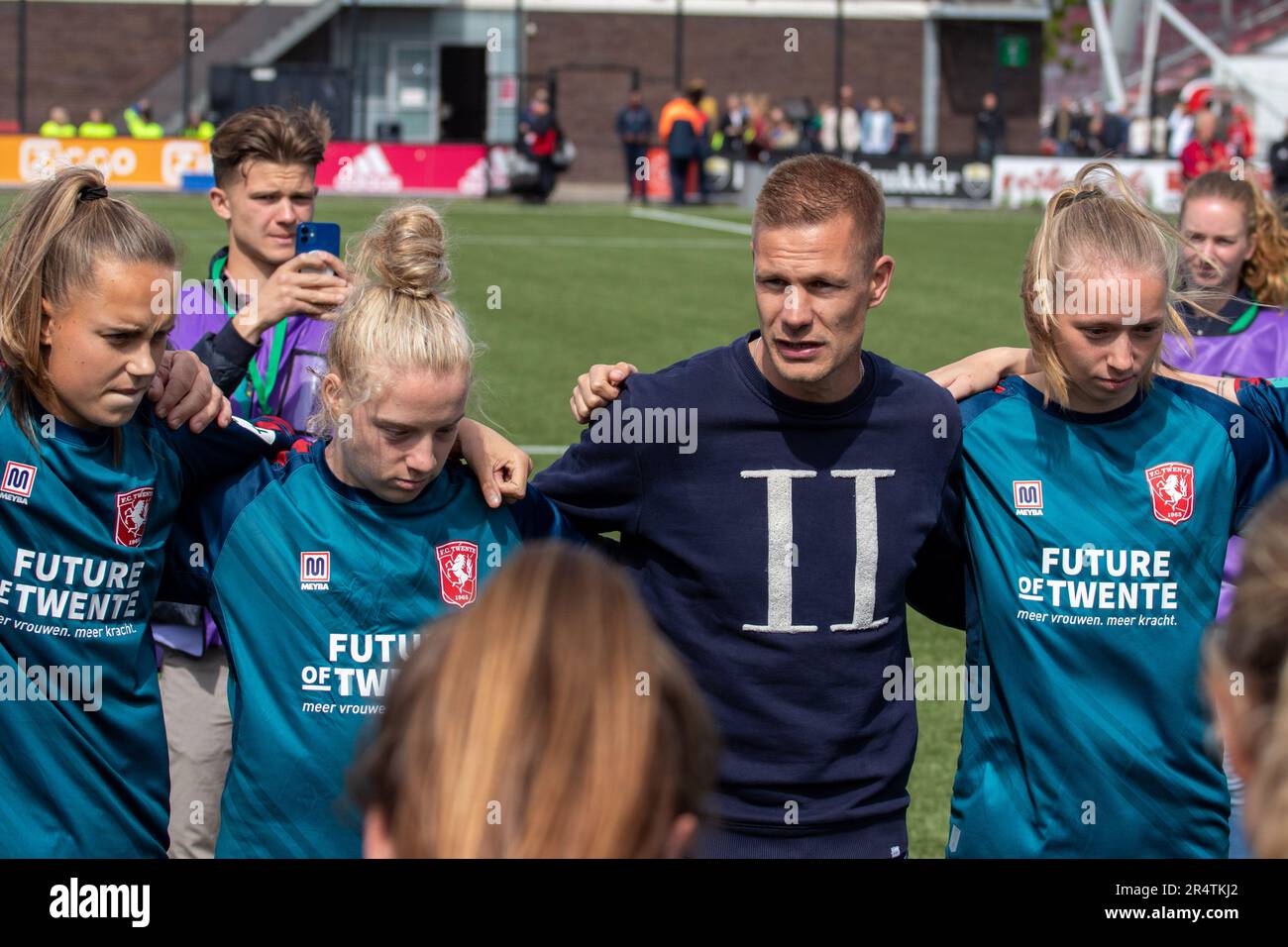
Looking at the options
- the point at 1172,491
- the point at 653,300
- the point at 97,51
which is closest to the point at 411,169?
the point at 97,51

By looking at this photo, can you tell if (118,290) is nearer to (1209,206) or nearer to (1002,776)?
(1002,776)

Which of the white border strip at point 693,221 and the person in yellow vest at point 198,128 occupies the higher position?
the person in yellow vest at point 198,128

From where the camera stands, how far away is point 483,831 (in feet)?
5.78

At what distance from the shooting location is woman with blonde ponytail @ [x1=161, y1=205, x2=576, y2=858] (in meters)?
3.42

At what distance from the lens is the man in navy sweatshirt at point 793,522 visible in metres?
3.44

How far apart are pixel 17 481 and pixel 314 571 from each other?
61 cm

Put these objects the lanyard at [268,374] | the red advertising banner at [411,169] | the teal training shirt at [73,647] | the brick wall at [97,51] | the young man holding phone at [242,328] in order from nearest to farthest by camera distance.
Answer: the teal training shirt at [73,647], the young man holding phone at [242,328], the lanyard at [268,374], the red advertising banner at [411,169], the brick wall at [97,51]

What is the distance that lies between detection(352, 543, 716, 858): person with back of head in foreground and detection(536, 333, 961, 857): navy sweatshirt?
1.59 meters

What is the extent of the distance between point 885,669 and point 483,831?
190 cm

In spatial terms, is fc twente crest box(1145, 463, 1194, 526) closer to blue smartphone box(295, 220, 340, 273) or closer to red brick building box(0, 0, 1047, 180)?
blue smartphone box(295, 220, 340, 273)

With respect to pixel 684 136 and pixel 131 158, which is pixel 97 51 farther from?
pixel 684 136

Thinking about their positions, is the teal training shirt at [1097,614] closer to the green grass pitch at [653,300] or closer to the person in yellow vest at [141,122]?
the green grass pitch at [653,300]
